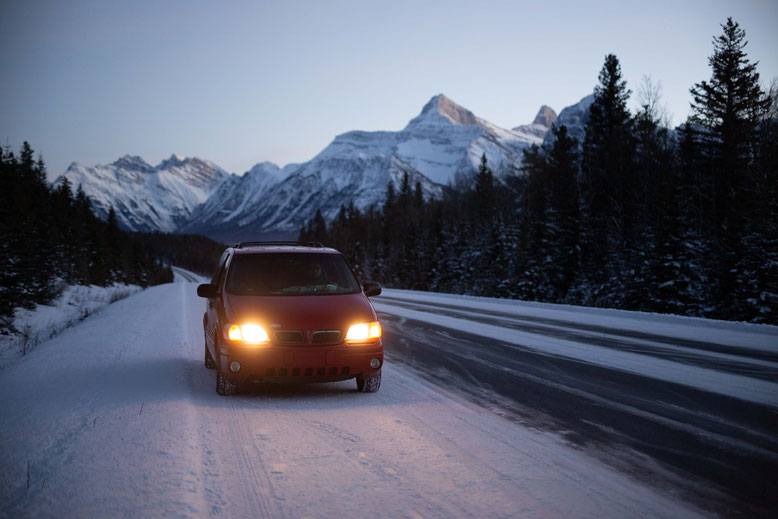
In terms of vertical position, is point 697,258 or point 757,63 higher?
point 757,63

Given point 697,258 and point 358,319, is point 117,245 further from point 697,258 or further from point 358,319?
point 358,319

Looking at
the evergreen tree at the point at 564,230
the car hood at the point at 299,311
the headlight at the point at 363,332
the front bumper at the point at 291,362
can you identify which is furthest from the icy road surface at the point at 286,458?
the evergreen tree at the point at 564,230

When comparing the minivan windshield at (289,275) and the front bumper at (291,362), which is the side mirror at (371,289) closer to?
the minivan windshield at (289,275)

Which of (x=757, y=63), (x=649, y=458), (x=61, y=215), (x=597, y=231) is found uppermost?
(x=757, y=63)

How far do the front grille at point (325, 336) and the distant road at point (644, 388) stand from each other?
1752 mm

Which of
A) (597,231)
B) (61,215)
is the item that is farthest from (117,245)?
(597,231)

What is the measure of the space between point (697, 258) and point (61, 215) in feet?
193

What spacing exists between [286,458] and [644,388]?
4.64m

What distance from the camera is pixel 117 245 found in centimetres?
7888

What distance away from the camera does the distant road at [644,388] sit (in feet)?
12.8

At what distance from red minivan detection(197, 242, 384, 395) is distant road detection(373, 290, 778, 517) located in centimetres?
147

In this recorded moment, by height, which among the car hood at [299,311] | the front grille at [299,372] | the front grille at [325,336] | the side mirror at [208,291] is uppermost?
the side mirror at [208,291]

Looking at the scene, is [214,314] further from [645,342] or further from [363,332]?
[645,342]

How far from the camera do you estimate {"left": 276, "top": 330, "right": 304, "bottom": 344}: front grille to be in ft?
18.4
